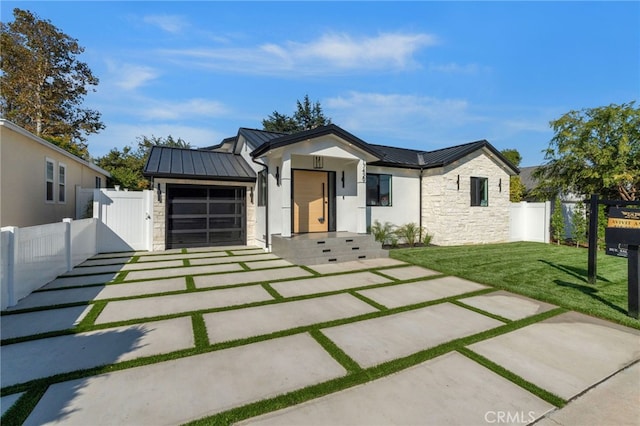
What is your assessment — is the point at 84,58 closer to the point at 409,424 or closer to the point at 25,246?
the point at 25,246

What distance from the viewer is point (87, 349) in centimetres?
282

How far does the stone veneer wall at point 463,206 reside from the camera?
35.0ft

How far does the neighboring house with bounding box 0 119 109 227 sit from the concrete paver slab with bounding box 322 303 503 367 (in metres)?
8.50

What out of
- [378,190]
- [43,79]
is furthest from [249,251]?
[43,79]

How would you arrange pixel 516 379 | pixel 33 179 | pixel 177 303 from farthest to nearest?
1. pixel 33 179
2. pixel 177 303
3. pixel 516 379

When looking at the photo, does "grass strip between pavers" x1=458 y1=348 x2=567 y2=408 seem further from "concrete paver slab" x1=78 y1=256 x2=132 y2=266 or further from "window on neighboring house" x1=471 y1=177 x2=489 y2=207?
"window on neighboring house" x1=471 y1=177 x2=489 y2=207

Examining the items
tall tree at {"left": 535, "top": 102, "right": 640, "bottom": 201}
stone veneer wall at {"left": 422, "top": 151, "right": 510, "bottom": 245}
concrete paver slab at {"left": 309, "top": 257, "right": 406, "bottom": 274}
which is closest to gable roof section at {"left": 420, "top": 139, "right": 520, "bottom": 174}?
stone veneer wall at {"left": 422, "top": 151, "right": 510, "bottom": 245}

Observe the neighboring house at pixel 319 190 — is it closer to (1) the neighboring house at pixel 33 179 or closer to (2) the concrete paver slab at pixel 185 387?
(1) the neighboring house at pixel 33 179

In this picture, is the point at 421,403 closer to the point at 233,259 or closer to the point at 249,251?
the point at 233,259

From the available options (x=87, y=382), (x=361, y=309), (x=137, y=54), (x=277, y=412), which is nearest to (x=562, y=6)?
(x=361, y=309)

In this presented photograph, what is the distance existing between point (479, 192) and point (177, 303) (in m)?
11.7

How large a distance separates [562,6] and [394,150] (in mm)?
6555

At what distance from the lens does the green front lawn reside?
14.4 feet

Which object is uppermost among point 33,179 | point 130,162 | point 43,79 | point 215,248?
point 43,79
